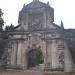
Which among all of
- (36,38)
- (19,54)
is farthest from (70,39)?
(19,54)

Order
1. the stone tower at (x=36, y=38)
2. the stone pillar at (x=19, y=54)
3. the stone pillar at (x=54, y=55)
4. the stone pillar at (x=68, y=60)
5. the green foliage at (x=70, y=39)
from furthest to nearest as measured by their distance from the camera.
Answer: the stone pillar at (x=19, y=54), the stone tower at (x=36, y=38), the stone pillar at (x=54, y=55), the green foliage at (x=70, y=39), the stone pillar at (x=68, y=60)

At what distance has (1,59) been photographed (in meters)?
17.9

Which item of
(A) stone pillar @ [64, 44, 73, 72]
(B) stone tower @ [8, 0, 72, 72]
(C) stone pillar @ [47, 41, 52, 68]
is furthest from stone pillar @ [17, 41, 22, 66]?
(A) stone pillar @ [64, 44, 73, 72]

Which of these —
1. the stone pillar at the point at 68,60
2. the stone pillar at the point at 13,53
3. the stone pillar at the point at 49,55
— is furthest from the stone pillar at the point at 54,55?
the stone pillar at the point at 13,53

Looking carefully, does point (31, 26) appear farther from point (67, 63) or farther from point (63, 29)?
point (67, 63)

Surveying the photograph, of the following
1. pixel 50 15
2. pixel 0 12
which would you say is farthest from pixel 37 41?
pixel 0 12

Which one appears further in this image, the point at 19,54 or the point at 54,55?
the point at 19,54

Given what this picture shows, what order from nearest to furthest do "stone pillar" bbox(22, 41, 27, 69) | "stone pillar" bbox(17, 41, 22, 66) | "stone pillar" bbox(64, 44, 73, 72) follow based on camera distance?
"stone pillar" bbox(64, 44, 73, 72) < "stone pillar" bbox(22, 41, 27, 69) < "stone pillar" bbox(17, 41, 22, 66)

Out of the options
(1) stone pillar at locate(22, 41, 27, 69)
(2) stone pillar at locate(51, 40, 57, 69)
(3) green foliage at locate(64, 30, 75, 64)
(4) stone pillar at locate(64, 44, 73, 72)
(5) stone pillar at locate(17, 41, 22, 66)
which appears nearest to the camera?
(4) stone pillar at locate(64, 44, 73, 72)

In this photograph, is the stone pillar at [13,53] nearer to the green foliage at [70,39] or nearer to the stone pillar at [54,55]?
the stone pillar at [54,55]

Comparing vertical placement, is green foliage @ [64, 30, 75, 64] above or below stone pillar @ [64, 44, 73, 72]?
above

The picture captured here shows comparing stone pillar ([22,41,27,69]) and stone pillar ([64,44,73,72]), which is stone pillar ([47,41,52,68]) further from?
stone pillar ([22,41,27,69])

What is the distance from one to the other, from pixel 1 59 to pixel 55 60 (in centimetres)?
440

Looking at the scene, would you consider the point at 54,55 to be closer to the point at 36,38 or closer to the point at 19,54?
the point at 36,38
